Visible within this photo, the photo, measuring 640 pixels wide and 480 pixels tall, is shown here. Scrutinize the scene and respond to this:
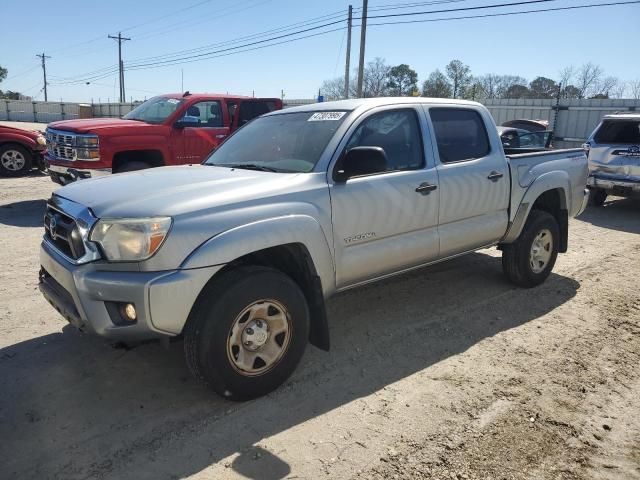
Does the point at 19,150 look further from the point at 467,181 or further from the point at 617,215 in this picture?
the point at 617,215

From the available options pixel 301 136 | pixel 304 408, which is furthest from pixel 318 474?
pixel 301 136

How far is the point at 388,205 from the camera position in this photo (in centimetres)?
381

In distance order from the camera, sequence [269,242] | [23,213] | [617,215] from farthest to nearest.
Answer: [617,215] → [23,213] → [269,242]

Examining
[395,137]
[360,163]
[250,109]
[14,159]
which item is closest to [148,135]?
[250,109]

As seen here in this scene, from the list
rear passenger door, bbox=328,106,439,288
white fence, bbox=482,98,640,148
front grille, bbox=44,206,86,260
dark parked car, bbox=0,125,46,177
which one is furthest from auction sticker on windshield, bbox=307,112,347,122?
white fence, bbox=482,98,640,148

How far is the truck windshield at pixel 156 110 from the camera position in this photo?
9273 millimetres

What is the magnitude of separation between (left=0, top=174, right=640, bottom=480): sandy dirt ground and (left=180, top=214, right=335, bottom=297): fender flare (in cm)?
81

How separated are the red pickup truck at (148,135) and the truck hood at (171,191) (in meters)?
4.96

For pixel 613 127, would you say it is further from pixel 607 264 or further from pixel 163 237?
pixel 163 237

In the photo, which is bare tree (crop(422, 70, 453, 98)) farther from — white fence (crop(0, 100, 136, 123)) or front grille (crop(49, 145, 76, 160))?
front grille (crop(49, 145, 76, 160))

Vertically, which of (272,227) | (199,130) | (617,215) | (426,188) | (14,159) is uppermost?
(199,130)

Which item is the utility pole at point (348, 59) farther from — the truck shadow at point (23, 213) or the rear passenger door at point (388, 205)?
the rear passenger door at point (388, 205)

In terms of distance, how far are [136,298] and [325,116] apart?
2.04 meters

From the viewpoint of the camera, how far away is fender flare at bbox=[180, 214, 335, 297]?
288 centimetres
